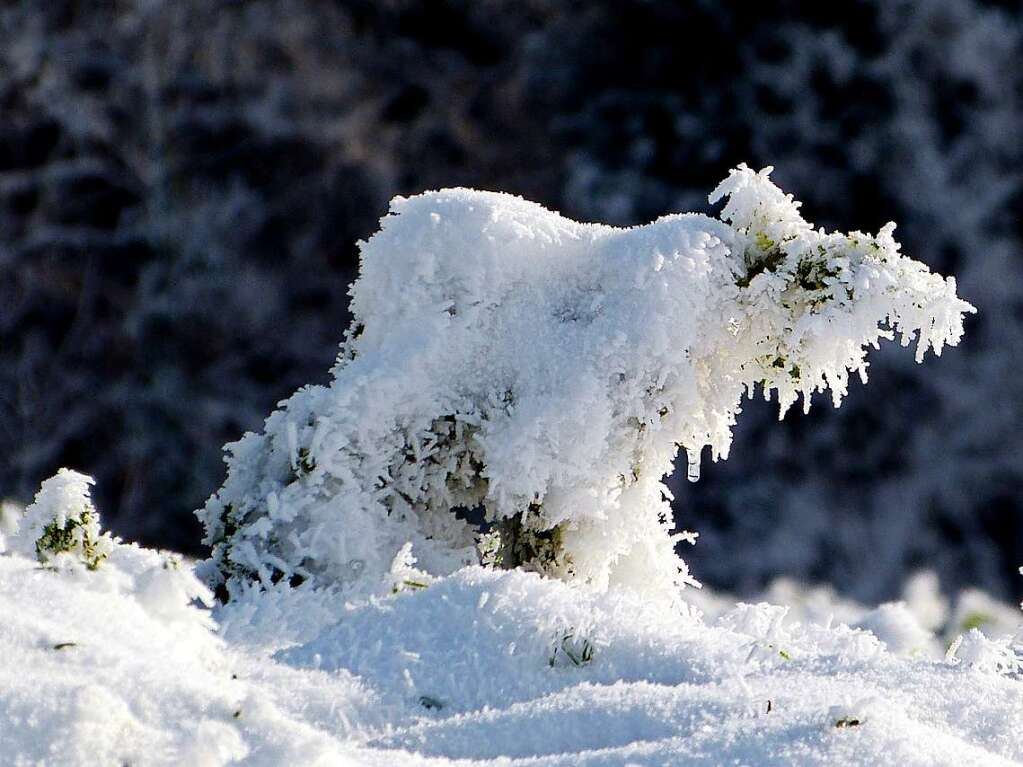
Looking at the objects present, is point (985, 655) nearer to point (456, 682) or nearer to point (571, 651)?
point (571, 651)

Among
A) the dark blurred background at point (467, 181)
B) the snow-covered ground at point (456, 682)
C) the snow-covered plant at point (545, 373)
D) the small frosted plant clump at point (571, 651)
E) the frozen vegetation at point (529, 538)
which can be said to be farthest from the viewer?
the dark blurred background at point (467, 181)

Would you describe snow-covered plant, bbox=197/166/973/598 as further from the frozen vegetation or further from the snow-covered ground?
the snow-covered ground

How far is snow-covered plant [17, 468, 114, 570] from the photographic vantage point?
1.67 meters

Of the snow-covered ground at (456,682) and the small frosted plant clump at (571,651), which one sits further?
the small frosted plant clump at (571,651)

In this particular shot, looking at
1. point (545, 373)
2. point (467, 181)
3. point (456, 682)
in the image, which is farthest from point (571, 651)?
point (467, 181)

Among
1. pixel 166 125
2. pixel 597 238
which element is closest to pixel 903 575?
pixel 166 125

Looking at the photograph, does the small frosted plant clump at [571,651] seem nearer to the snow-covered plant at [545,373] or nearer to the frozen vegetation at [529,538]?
the frozen vegetation at [529,538]

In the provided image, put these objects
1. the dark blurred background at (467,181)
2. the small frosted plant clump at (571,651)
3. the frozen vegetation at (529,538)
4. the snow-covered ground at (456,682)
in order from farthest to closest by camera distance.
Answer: the dark blurred background at (467,181)
the small frosted plant clump at (571,651)
the frozen vegetation at (529,538)
the snow-covered ground at (456,682)

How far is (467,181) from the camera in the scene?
392 inches

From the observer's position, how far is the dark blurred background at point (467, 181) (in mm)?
9359

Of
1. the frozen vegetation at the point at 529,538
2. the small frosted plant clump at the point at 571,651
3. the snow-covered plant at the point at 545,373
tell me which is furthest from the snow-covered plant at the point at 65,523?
the small frosted plant clump at the point at 571,651

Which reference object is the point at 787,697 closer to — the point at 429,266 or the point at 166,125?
the point at 429,266

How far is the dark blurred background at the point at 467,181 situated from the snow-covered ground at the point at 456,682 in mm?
7435

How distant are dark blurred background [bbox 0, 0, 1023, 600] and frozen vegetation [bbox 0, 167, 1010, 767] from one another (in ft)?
23.3
